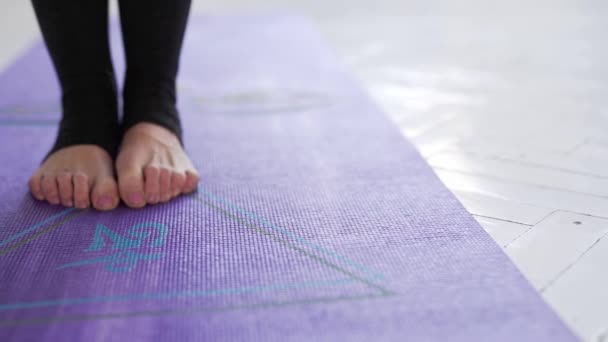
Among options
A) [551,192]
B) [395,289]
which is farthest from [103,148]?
[551,192]

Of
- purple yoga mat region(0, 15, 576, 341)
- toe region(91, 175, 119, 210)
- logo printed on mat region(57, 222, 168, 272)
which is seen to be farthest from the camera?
toe region(91, 175, 119, 210)

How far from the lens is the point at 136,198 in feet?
2.64

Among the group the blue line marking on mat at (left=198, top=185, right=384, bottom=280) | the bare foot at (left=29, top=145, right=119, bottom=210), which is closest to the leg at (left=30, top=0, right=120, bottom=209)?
the bare foot at (left=29, top=145, right=119, bottom=210)

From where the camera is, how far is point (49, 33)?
0.88 m

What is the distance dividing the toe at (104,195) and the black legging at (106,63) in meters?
0.09

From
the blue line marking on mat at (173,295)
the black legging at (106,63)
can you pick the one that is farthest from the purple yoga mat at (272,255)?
the black legging at (106,63)

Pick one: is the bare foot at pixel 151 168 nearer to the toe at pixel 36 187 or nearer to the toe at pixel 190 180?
the toe at pixel 190 180

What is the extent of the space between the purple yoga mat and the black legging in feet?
0.37

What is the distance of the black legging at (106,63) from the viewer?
87 centimetres

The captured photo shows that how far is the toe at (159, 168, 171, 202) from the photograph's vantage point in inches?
32.2

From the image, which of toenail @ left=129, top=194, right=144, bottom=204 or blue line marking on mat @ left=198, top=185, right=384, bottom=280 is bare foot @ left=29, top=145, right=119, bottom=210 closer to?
toenail @ left=129, top=194, right=144, bottom=204

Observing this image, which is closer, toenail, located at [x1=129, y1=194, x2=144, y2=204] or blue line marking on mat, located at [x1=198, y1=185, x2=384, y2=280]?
blue line marking on mat, located at [x1=198, y1=185, x2=384, y2=280]

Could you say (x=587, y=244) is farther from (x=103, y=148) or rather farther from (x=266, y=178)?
(x=103, y=148)

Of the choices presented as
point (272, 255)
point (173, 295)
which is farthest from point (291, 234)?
point (173, 295)
